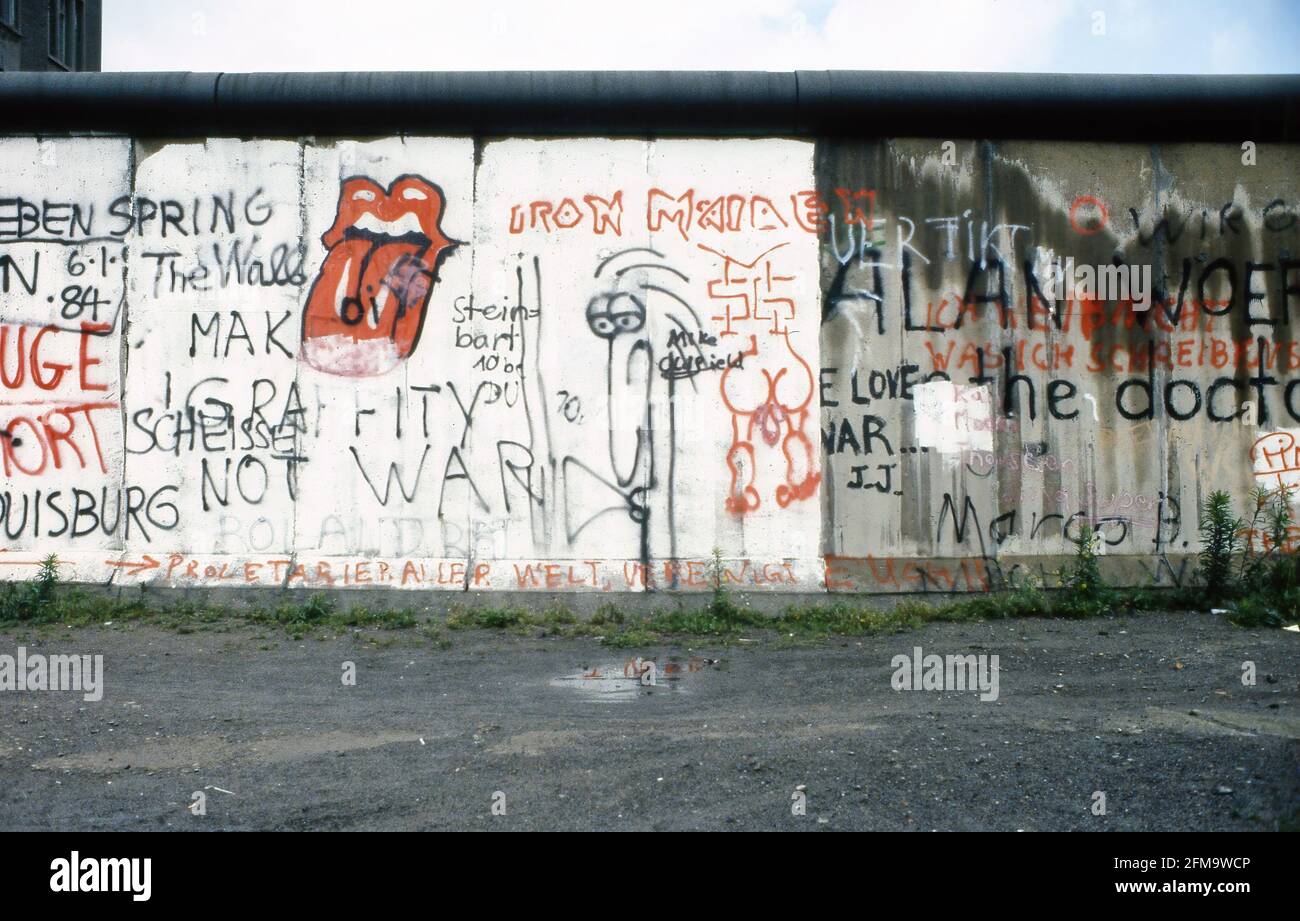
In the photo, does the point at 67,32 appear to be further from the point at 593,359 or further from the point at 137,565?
the point at 593,359

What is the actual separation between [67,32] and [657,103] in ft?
101

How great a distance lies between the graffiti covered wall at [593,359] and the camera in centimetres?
905

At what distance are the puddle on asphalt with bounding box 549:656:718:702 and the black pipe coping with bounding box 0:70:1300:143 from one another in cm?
445

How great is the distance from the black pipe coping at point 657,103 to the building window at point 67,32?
26951mm

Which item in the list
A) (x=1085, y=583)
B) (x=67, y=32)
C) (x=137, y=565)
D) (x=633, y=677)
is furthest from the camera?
(x=67, y=32)

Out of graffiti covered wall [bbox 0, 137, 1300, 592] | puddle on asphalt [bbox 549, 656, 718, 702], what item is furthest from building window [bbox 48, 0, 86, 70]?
puddle on asphalt [bbox 549, 656, 718, 702]

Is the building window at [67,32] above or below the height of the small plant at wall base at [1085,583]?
above

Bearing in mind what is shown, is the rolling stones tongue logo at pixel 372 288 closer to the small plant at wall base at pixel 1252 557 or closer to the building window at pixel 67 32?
the small plant at wall base at pixel 1252 557

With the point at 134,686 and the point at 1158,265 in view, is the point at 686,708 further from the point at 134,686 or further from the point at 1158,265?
the point at 1158,265

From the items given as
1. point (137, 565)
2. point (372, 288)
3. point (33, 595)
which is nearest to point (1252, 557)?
point (372, 288)

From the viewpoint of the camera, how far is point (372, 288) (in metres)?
9.09

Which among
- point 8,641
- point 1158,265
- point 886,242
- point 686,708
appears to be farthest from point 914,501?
point 8,641

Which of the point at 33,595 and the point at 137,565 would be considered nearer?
the point at 33,595

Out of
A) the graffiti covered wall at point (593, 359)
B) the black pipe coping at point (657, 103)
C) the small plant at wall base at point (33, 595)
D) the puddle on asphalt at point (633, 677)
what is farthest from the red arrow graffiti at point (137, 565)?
the puddle on asphalt at point (633, 677)
